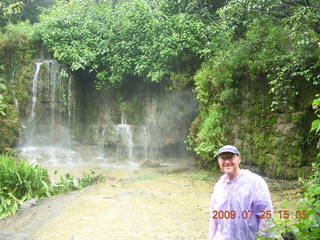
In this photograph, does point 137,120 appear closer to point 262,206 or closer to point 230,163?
Answer: point 230,163

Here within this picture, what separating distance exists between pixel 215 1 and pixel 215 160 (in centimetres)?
724

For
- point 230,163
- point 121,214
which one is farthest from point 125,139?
point 230,163

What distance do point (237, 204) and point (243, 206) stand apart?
0.05m

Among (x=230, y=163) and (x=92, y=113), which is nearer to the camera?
(x=230, y=163)

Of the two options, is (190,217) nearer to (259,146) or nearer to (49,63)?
(259,146)

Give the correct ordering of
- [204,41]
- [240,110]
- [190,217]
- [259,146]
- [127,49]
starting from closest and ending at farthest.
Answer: [190,217] < [259,146] < [240,110] < [204,41] < [127,49]

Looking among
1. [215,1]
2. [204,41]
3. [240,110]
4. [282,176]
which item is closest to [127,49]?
[204,41]

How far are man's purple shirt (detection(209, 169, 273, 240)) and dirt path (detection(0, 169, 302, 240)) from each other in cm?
245

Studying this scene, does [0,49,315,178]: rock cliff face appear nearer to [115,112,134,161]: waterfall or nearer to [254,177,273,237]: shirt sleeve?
[115,112,134,161]: waterfall

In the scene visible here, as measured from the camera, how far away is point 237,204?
101 inches

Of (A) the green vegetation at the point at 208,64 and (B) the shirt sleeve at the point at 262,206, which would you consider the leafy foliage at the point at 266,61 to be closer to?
(A) the green vegetation at the point at 208,64

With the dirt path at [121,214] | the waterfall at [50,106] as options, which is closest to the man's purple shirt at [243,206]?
the dirt path at [121,214]

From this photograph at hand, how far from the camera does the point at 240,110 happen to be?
951cm

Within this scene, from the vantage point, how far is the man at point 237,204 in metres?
2.51
